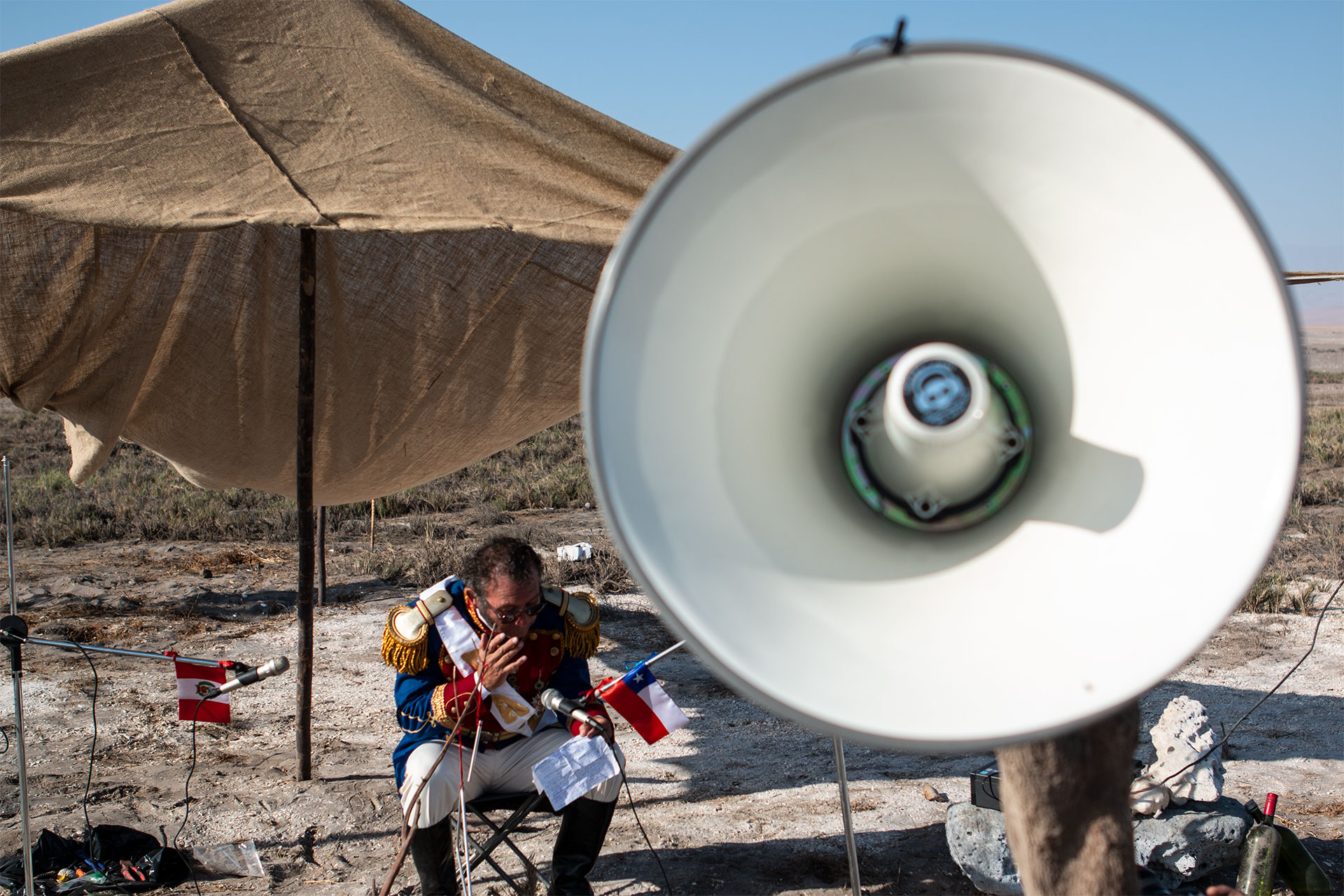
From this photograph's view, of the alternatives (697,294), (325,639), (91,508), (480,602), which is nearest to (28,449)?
(91,508)

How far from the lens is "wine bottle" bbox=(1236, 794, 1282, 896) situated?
2826 mm

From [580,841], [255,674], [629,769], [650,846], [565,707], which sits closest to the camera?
[255,674]

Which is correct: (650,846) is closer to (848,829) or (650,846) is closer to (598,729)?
(598,729)

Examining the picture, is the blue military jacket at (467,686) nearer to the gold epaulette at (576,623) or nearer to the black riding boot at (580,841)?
the gold epaulette at (576,623)

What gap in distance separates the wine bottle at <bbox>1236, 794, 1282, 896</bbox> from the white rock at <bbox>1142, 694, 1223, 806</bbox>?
0.62 ft

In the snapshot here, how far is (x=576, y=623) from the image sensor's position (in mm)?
3223

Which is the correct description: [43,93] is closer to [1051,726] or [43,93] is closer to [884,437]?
[884,437]

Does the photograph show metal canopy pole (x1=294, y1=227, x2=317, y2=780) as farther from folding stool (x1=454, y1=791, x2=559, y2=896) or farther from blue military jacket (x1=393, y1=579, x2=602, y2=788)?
folding stool (x1=454, y1=791, x2=559, y2=896)

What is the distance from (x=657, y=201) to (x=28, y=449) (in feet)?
53.1

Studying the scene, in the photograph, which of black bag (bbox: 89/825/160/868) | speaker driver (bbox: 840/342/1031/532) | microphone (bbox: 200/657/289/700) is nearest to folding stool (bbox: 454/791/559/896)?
microphone (bbox: 200/657/289/700)

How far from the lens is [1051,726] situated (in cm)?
98

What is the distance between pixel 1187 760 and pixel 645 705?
1858mm

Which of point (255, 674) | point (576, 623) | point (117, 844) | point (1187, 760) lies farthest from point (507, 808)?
point (1187, 760)

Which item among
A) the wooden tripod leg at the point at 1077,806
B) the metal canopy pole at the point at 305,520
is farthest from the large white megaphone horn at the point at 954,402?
the metal canopy pole at the point at 305,520
